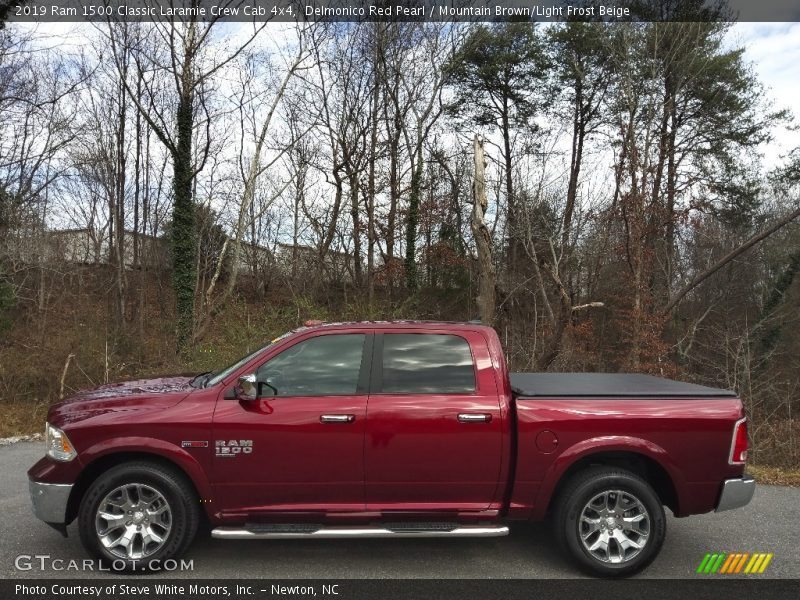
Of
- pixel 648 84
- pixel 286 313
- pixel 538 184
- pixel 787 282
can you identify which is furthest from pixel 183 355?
pixel 787 282

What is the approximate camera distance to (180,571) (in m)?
4.12

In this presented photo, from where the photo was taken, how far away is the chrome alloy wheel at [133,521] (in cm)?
408

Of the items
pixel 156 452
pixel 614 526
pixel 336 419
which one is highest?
pixel 336 419

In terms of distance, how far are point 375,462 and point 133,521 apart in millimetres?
1743

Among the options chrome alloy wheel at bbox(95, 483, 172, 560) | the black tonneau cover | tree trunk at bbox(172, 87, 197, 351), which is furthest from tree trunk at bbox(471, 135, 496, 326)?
tree trunk at bbox(172, 87, 197, 351)

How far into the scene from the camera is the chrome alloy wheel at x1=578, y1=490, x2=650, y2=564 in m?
4.20

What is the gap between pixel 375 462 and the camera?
4.17m

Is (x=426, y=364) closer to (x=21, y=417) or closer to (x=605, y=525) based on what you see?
(x=605, y=525)

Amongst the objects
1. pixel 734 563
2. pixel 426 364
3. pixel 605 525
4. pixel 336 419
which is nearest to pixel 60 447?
pixel 336 419

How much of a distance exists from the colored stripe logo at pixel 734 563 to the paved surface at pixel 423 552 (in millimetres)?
60

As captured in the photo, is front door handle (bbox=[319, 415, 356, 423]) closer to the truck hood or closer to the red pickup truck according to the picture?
the red pickup truck
